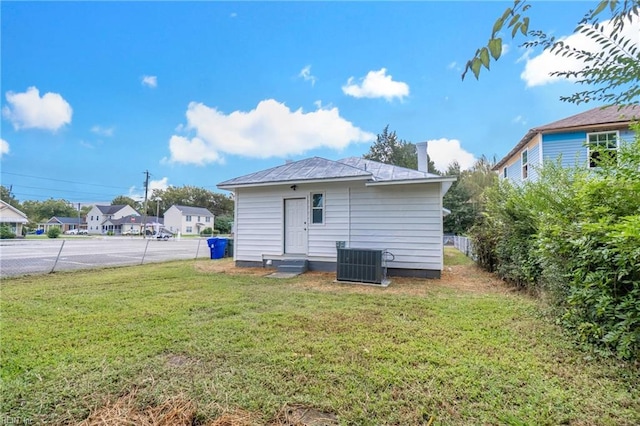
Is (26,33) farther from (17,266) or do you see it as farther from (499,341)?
(499,341)

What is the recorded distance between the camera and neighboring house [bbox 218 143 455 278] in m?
7.74

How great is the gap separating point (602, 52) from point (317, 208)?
767cm

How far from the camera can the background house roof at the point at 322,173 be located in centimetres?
801

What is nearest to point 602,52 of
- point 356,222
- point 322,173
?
point 356,222

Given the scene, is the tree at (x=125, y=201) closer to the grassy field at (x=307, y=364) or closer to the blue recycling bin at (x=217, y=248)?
A: the blue recycling bin at (x=217, y=248)

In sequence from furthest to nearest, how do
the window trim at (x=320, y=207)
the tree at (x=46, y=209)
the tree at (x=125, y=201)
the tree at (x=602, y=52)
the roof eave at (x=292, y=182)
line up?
the tree at (x=125, y=201), the tree at (x=46, y=209), the window trim at (x=320, y=207), the roof eave at (x=292, y=182), the tree at (x=602, y=52)

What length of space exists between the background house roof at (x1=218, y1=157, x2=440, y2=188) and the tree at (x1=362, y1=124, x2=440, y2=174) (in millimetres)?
25015

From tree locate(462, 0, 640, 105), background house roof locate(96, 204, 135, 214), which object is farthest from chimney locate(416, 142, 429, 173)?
background house roof locate(96, 204, 135, 214)

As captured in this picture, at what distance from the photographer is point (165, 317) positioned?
13.8 ft

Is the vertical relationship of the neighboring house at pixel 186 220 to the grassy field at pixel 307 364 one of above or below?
above

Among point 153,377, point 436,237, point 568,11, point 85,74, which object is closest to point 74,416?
point 153,377

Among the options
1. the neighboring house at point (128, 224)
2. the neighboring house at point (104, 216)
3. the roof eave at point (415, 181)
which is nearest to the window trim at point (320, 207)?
the roof eave at point (415, 181)

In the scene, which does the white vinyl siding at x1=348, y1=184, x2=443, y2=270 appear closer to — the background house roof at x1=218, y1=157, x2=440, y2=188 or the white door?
the background house roof at x1=218, y1=157, x2=440, y2=188

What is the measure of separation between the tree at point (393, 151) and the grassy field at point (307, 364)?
30404 mm
